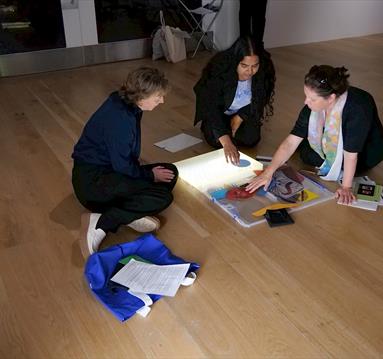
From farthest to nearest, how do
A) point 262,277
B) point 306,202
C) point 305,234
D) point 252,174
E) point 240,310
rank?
point 252,174 < point 306,202 < point 305,234 < point 262,277 < point 240,310

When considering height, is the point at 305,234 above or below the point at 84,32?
below

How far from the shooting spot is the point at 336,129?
1965mm

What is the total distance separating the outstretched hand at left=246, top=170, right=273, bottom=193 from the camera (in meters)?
1.99

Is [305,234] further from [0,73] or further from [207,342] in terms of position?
[0,73]

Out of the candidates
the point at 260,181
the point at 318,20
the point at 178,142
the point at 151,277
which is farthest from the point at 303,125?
the point at 318,20

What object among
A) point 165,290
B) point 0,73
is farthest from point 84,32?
point 165,290

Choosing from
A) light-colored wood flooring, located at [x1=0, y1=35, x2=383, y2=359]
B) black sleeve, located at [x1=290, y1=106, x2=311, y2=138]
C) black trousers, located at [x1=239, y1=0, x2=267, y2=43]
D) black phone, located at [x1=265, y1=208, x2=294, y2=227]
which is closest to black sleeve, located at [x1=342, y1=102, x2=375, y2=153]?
black sleeve, located at [x1=290, y1=106, x2=311, y2=138]

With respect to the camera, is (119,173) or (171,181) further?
(171,181)

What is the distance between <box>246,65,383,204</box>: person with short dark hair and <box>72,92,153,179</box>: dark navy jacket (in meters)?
0.57

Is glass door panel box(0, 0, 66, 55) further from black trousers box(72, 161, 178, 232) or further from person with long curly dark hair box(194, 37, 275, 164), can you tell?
black trousers box(72, 161, 178, 232)

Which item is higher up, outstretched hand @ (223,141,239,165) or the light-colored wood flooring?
outstretched hand @ (223,141,239,165)

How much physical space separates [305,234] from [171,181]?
642 mm

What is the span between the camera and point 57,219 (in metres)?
1.91

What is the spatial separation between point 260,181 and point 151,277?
73cm
